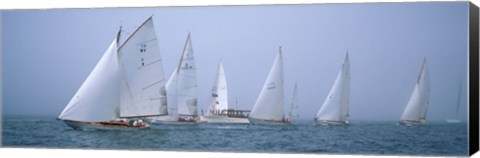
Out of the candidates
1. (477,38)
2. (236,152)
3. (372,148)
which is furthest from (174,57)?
(477,38)

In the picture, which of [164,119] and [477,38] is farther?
[164,119]

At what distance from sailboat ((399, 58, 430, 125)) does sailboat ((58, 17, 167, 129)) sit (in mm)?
4999

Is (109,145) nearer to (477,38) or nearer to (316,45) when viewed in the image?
(316,45)

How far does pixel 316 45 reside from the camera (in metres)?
21.5

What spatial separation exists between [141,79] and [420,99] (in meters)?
5.69

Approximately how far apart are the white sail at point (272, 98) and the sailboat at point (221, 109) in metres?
0.27

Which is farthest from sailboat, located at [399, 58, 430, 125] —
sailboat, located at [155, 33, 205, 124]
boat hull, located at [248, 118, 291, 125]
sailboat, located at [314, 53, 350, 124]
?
sailboat, located at [155, 33, 205, 124]

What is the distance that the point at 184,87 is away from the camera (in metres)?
22.9

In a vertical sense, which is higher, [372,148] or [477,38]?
[477,38]

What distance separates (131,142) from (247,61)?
9.04 feet

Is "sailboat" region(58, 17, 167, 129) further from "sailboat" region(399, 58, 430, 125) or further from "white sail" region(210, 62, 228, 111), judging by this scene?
"sailboat" region(399, 58, 430, 125)

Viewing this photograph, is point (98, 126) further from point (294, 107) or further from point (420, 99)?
point (420, 99)

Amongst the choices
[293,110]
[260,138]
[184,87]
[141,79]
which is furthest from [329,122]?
[141,79]

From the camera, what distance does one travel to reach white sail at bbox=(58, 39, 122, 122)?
2269cm
